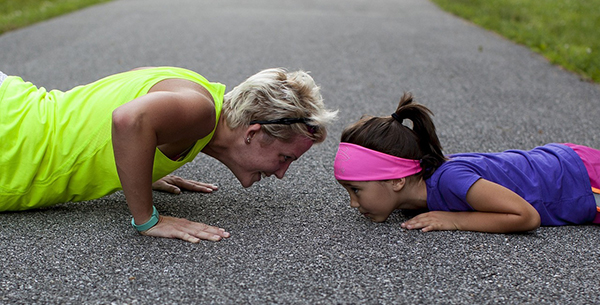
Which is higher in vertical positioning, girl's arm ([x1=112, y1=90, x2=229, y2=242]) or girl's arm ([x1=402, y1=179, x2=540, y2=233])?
girl's arm ([x1=112, y1=90, x2=229, y2=242])

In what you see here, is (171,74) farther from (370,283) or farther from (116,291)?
(370,283)

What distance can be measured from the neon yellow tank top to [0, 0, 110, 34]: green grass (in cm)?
635

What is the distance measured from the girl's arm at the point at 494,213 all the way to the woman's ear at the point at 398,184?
0.70 ft

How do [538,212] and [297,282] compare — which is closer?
[297,282]

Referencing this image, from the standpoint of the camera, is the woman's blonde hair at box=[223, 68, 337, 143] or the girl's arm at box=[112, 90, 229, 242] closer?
the girl's arm at box=[112, 90, 229, 242]

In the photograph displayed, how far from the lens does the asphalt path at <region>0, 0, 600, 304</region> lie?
211 cm

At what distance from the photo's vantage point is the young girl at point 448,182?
260cm

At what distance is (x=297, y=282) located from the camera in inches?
85.4

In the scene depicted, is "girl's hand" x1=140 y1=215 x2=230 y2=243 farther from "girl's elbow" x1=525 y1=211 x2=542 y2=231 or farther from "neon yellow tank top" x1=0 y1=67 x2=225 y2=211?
"girl's elbow" x1=525 y1=211 x2=542 y2=231

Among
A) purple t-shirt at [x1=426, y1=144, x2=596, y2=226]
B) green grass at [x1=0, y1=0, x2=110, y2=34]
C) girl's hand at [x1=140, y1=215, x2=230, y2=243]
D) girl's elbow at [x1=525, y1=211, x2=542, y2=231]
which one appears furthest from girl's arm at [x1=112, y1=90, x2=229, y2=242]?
green grass at [x1=0, y1=0, x2=110, y2=34]

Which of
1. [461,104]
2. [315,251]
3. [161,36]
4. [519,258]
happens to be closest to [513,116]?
[461,104]

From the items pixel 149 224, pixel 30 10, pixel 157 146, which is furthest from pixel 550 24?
pixel 30 10

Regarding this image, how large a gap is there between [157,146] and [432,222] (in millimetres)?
1286

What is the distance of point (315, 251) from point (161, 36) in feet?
21.4
